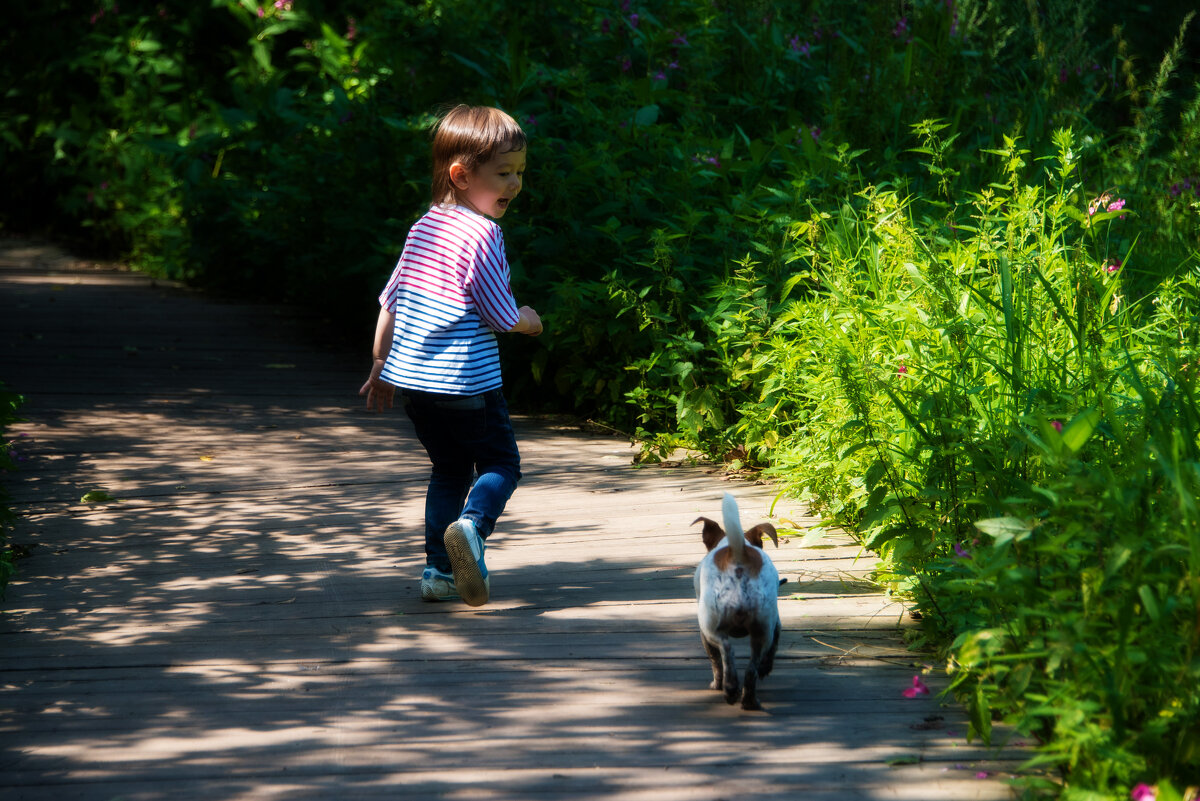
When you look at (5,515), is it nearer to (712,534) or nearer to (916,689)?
(712,534)

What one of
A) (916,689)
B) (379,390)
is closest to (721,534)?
(916,689)

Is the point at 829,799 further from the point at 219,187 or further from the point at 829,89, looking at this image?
the point at 219,187

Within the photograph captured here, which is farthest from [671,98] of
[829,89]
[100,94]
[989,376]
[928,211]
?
[100,94]

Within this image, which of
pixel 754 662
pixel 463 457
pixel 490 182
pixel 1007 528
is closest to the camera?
pixel 1007 528

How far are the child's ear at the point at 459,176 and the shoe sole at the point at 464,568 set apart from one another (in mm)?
1066

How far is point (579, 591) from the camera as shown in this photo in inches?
154

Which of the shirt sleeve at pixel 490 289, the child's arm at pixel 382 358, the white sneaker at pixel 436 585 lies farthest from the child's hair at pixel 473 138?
the white sneaker at pixel 436 585

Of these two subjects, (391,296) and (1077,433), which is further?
(391,296)

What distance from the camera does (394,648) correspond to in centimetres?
344

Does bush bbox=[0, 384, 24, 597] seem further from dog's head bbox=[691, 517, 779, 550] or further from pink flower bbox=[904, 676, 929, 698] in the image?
pink flower bbox=[904, 676, 929, 698]

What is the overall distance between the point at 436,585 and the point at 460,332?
2.66 ft

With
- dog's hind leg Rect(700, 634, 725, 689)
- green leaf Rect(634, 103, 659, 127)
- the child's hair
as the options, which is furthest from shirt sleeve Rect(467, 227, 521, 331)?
green leaf Rect(634, 103, 659, 127)

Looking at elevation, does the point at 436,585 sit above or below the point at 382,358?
below

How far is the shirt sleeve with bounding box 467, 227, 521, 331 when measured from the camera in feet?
12.0
